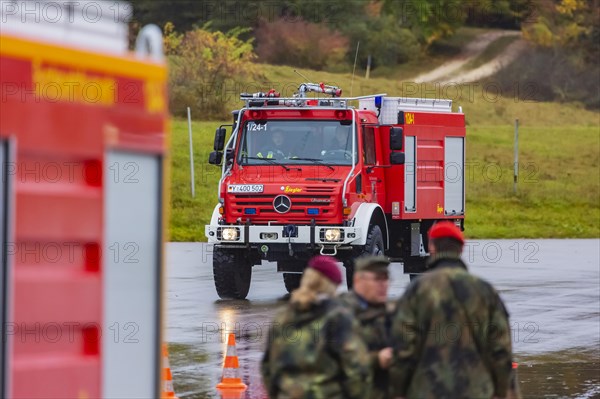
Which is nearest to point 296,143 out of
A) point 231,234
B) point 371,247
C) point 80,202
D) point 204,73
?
point 231,234

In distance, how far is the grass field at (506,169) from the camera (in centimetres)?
3869

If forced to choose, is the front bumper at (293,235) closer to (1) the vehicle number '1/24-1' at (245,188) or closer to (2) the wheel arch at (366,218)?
(2) the wheel arch at (366,218)

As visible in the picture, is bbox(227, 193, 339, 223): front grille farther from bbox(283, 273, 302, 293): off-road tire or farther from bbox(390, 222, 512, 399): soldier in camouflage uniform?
bbox(390, 222, 512, 399): soldier in camouflage uniform

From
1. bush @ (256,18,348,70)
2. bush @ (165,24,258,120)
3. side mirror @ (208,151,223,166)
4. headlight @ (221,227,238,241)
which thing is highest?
bush @ (256,18,348,70)

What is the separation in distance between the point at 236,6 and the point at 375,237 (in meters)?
56.3

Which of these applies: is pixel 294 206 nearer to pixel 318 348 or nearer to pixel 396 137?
pixel 396 137

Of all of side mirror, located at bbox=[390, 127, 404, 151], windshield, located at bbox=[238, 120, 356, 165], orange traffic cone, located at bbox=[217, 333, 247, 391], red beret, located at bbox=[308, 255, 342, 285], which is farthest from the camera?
side mirror, located at bbox=[390, 127, 404, 151]

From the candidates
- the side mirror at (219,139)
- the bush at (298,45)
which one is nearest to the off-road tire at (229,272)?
the side mirror at (219,139)

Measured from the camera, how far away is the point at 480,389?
7.15m

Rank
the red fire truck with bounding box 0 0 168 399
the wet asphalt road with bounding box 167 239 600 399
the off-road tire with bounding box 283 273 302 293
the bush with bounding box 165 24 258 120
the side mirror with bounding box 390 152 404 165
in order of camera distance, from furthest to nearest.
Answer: the bush with bounding box 165 24 258 120 → the off-road tire with bounding box 283 273 302 293 → the side mirror with bounding box 390 152 404 165 → the wet asphalt road with bounding box 167 239 600 399 → the red fire truck with bounding box 0 0 168 399

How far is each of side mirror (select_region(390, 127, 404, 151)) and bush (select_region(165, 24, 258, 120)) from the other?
2742 centimetres

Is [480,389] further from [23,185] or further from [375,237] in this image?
[375,237]

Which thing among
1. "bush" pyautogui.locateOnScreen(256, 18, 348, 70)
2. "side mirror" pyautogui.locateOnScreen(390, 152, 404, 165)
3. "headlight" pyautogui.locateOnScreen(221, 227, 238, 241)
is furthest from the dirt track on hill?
"headlight" pyautogui.locateOnScreen(221, 227, 238, 241)

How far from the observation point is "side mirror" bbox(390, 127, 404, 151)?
20.2m
